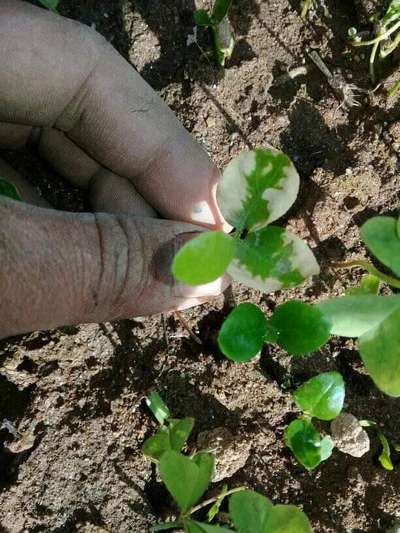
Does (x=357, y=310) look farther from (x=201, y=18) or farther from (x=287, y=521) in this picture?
(x=201, y=18)

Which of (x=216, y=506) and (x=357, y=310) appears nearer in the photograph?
(x=357, y=310)

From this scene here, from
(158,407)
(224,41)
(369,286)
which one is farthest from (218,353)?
(224,41)

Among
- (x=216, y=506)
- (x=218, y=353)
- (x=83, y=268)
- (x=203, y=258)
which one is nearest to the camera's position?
(x=203, y=258)

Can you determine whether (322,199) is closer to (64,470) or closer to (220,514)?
(220,514)

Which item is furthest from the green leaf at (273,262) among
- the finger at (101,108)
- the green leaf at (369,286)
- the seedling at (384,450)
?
the seedling at (384,450)

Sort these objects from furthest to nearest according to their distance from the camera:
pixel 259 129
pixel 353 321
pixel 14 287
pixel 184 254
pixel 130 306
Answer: pixel 259 129
pixel 130 306
pixel 14 287
pixel 353 321
pixel 184 254

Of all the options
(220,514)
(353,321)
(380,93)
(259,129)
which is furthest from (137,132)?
(220,514)

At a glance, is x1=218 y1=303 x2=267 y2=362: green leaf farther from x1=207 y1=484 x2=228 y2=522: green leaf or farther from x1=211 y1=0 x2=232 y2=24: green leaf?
x1=211 y1=0 x2=232 y2=24: green leaf

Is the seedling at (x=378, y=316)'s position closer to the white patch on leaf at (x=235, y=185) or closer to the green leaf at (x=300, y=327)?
the green leaf at (x=300, y=327)
